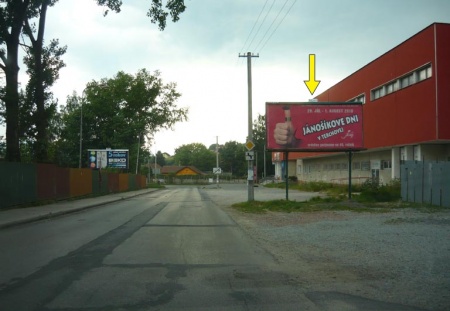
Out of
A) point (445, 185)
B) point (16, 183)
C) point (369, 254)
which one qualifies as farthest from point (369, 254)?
point (16, 183)

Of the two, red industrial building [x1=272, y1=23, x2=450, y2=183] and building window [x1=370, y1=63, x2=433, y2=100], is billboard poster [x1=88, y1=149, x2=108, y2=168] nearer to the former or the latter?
red industrial building [x1=272, y1=23, x2=450, y2=183]

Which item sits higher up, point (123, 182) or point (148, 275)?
point (123, 182)

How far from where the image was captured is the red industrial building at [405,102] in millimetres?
24156

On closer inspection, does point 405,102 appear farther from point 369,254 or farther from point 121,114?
point 121,114

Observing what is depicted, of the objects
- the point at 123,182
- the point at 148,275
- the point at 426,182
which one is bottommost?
the point at 148,275

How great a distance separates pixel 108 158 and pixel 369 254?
45112mm

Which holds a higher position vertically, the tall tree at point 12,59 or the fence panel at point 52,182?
the tall tree at point 12,59

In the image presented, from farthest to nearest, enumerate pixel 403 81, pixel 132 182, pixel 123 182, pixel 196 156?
pixel 196 156 → pixel 132 182 → pixel 123 182 → pixel 403 81

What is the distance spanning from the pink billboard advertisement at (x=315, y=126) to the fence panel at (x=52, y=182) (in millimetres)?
12237

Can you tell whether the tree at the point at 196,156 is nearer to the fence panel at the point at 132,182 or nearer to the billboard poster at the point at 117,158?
the fence panel at the point at 132,182

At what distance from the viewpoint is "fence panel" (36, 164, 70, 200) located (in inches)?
842

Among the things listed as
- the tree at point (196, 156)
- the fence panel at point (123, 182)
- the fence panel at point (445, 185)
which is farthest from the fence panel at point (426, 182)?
the tree at point (196, 156)

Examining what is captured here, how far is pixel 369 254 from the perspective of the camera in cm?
839

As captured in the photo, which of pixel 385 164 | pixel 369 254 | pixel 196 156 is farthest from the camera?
pixel 196 156
